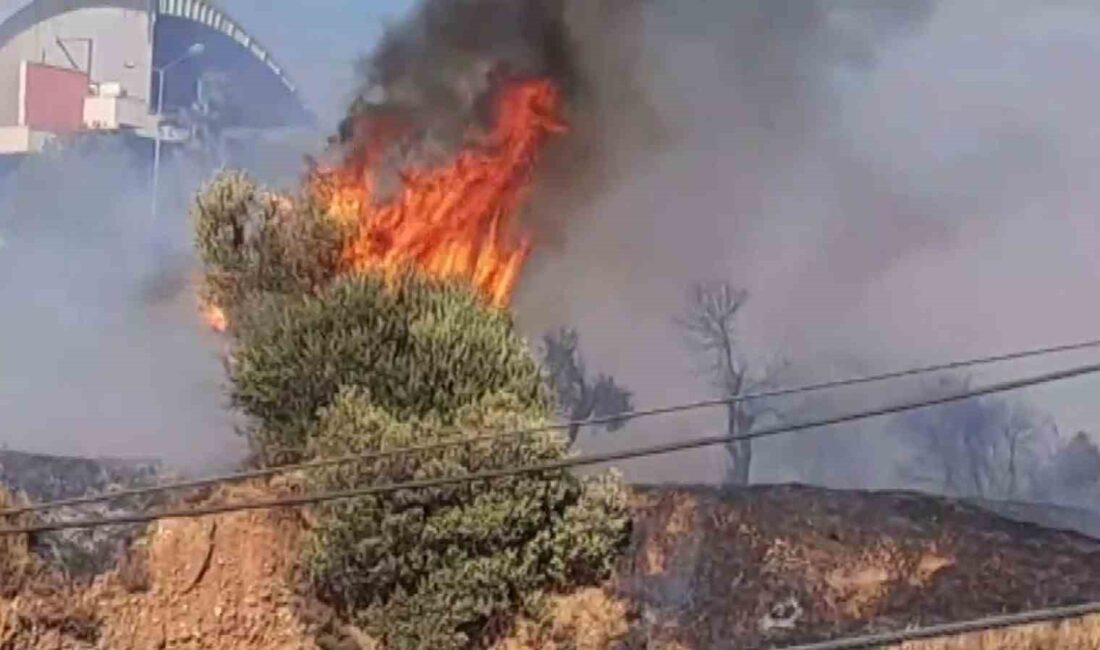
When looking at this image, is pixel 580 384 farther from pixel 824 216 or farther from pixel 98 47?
pixel 98 47

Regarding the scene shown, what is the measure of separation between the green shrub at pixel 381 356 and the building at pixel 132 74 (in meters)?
18.2

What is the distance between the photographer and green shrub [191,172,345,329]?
1906 centimetres

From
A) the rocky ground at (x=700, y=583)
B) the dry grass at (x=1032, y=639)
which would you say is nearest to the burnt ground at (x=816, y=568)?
the rocky ground at (x=700, y=583)

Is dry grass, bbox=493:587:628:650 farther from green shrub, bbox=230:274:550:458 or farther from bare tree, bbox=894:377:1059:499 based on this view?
bare tree, bbox=894:377:1059:499

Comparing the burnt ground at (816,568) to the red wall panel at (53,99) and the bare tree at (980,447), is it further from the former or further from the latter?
the red wall panel at (53,99)

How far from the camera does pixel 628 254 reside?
107 feet

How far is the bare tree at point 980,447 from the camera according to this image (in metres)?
27.0

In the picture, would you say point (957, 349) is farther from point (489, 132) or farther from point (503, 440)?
point (503, 440)

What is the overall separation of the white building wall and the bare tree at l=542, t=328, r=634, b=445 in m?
12.8

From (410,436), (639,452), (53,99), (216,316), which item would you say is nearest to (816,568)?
(410,436)

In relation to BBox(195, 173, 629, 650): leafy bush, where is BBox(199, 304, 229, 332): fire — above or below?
above

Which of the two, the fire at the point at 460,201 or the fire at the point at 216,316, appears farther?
the fire at the point at 460,201

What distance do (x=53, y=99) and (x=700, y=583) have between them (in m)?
22.8

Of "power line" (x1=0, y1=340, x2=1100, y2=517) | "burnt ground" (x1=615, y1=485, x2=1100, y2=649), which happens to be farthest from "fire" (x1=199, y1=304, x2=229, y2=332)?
"burnt ground" (x1=615, y1=485, x2=1100, y2=649)
